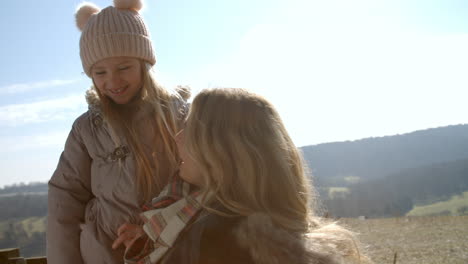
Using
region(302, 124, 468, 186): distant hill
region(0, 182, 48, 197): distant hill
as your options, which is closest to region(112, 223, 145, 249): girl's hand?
region(0, 182, 48, 197): distant hill

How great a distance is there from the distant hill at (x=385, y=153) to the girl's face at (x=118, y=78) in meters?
79.8

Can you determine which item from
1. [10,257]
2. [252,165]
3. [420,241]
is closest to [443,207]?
[420,241]

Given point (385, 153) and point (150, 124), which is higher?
point (150, 124)

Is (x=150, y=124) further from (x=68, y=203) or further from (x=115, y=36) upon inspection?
(x=68, y=203)

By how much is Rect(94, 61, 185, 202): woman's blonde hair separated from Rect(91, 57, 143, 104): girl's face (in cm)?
6

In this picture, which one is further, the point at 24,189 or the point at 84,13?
the point at 24,189

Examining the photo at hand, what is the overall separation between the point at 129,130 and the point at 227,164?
108 cm

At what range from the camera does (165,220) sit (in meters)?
1.88

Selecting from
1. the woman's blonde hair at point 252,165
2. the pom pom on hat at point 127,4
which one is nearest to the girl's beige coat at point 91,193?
the pom pom on hat at point 127,4

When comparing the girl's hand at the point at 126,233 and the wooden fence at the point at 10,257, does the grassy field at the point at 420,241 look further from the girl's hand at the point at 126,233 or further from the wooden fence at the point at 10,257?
the girl's hand at the point at 126,233

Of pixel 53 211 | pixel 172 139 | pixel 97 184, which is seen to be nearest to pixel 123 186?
pixel 97 184

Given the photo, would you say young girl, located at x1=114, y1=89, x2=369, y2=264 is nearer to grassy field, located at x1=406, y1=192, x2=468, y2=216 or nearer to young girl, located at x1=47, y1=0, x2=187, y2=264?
young girl, located at x1=47, y1=0, x2=187, y2=264

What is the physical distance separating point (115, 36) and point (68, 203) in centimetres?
115

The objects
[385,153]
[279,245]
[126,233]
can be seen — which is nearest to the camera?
[279,245]
